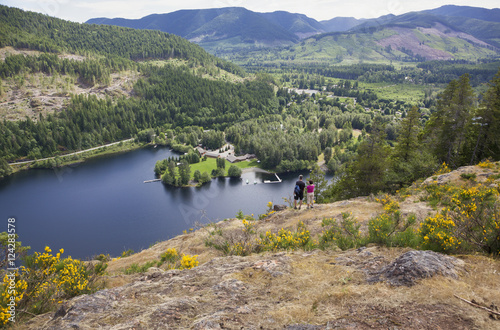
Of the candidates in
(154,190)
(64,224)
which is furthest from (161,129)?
(64,224)

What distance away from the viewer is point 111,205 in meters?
64.1

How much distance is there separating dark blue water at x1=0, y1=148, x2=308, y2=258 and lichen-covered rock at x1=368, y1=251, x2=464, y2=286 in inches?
1476

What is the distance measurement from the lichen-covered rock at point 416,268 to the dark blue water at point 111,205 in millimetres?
37500

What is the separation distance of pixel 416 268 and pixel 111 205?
226 ft

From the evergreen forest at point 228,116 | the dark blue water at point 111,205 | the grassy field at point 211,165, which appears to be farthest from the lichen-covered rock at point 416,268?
the grassy field at point 211,165

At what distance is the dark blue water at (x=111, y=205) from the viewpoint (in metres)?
51.3

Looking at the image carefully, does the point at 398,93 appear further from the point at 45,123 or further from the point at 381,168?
the point at 45,123

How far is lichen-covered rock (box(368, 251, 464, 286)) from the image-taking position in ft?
22.3

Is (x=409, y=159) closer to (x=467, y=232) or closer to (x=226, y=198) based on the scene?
(x=467, y=232)

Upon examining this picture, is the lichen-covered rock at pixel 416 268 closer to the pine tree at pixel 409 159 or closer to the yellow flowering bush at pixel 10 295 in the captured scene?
the yellow flowering bush at pixel 10 295

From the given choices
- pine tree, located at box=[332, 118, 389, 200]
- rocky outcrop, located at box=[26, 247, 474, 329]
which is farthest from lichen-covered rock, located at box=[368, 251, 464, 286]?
pine tree, located at box=[332, 118, 389, 200]

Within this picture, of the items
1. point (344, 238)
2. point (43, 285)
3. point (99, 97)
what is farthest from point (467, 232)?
point (99, 97)

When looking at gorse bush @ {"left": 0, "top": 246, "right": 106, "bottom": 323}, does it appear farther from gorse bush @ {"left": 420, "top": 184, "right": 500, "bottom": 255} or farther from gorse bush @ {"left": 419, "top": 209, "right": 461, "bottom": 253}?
gorse bush @ {"left": 420, "top": 184, "right": 500, "bottom": 255}

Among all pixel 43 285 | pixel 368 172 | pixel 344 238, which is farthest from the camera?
pixel 368 172
